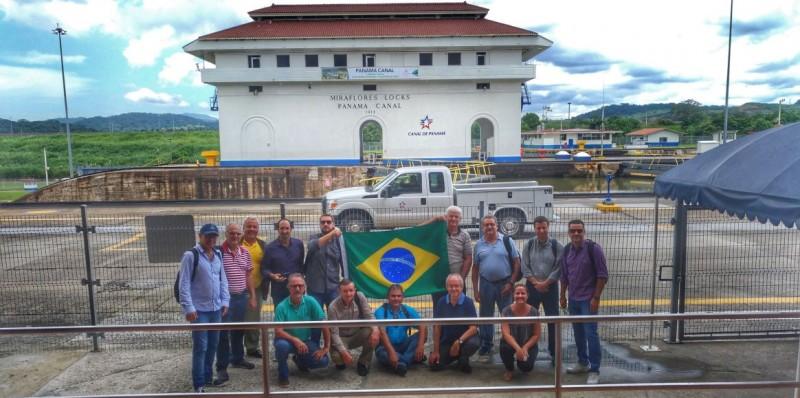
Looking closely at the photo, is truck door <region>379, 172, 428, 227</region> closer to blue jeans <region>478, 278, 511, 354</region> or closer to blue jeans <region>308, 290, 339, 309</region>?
blue jeans <region>308, 290, 339, 309</region>

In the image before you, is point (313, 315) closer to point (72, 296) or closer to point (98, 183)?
point (72, 296)

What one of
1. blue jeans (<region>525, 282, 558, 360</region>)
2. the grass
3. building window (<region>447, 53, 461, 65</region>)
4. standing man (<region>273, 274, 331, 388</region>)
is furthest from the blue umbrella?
the grass

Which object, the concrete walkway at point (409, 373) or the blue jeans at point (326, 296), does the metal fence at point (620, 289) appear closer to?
the concrete walkway at point (409, 373)

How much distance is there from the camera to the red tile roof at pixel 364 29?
117ft

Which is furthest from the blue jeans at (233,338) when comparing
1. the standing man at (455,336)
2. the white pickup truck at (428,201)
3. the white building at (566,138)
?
the white building at (566,138)

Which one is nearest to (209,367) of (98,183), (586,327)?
(586,327)

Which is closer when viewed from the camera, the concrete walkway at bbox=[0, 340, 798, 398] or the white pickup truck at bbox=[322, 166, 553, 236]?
the concrete walkway at bbox=[0, 340, 798, 398]

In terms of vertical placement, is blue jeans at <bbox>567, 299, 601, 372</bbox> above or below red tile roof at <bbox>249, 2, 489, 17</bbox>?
below

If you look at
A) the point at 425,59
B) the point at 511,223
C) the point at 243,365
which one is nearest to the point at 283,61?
the point at 425,59

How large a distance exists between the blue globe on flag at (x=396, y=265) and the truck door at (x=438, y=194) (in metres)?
6.92

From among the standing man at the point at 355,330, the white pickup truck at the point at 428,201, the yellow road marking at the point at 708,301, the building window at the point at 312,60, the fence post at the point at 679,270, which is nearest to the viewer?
the standing man at the point at 355,330

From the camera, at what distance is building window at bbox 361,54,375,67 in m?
35.8

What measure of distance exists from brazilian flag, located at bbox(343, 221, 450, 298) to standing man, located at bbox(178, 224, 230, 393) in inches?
66.4

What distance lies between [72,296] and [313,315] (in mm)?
5687
